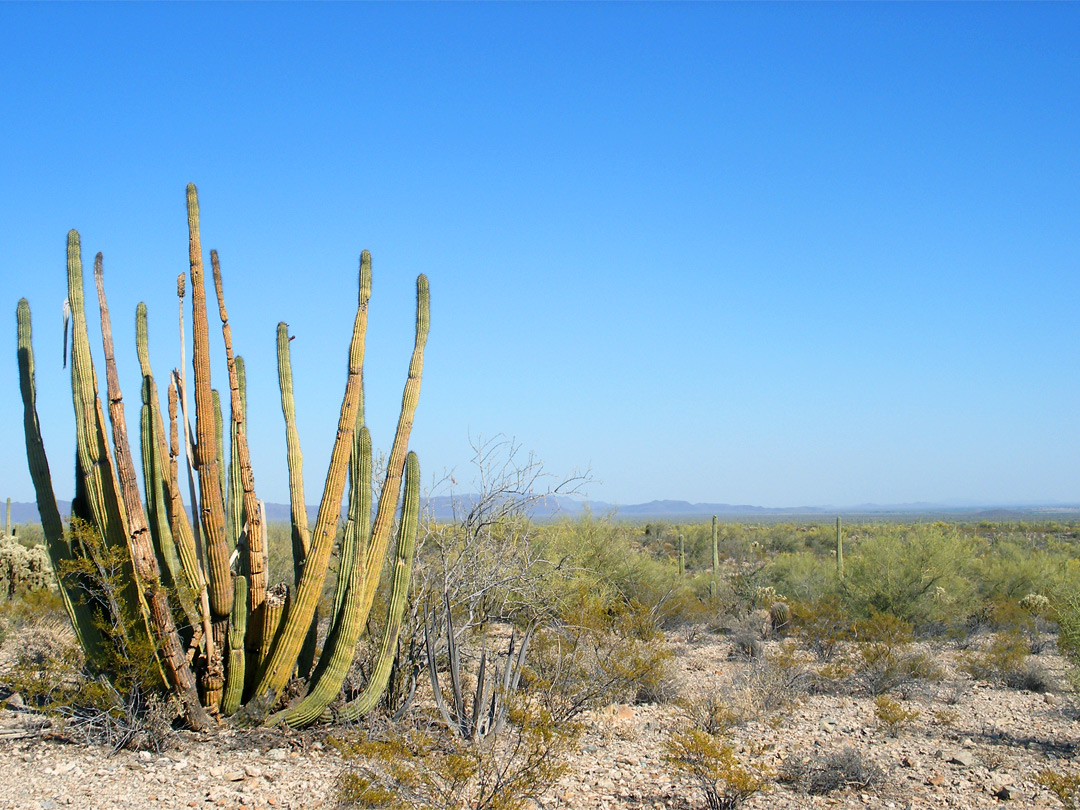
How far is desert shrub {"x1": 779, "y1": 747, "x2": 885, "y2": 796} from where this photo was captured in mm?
6410

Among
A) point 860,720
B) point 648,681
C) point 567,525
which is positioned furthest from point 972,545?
point 648,681

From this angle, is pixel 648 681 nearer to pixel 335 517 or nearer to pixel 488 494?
pixel 488 494

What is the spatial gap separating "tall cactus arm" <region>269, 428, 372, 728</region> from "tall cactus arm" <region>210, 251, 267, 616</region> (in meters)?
0.66

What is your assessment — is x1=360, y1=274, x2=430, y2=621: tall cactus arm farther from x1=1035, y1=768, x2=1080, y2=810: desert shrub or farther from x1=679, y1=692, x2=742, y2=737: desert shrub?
x1=1035, y1=768, x2=1080, y2=810: desert shrub

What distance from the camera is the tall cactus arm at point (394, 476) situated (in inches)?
283

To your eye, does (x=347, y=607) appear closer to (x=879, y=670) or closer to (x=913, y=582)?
(x=879, y=670)

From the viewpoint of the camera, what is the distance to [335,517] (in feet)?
22.9

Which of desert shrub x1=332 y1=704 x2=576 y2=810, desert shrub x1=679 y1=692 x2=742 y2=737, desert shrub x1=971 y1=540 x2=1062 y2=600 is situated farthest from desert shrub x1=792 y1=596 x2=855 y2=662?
desert shrub x1=332 y1=704 x2=576 y2=810

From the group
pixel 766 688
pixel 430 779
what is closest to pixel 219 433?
pixel 430 779

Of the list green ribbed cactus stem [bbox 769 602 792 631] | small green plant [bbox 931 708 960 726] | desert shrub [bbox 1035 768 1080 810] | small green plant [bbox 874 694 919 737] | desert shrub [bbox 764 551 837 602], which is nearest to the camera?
desert shrub [bbox 1035 768 1080 810]

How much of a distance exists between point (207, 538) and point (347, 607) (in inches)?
49.1

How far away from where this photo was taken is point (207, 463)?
665cm

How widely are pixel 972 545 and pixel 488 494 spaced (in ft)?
42.3

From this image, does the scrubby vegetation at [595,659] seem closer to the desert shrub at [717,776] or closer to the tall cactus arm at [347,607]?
the desert shrub at [717,776]
